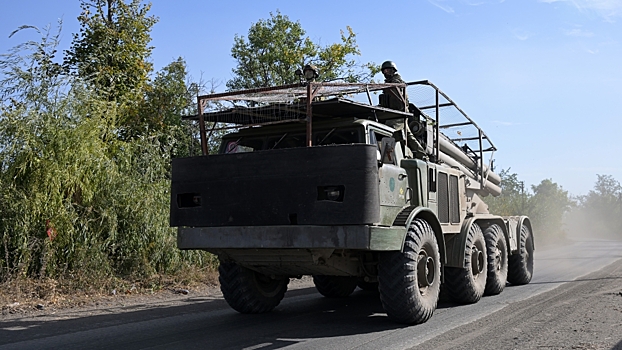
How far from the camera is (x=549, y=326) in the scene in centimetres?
738

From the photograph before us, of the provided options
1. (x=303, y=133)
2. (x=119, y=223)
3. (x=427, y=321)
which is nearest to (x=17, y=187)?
(x=119, y=223)

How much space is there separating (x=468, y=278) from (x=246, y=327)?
11.9 feet

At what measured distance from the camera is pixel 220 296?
1145 centimetres

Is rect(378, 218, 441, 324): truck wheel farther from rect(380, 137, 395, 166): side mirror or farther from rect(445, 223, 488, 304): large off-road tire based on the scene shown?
rect(445, 223, 488, 304): large off-road tire

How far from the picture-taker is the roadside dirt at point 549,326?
641cm

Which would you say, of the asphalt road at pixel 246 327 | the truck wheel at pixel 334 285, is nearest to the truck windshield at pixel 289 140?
the asphalt road at pixel 246 327

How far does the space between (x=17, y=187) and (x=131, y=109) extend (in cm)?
488

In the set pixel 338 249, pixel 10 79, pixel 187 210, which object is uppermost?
pixel 10 79

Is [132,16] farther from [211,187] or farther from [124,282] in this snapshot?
[211,187]

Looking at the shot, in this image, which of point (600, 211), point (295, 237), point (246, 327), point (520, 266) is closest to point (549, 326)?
point (295, 237)

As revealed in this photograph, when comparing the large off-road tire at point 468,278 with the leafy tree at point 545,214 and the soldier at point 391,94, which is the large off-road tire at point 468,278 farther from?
the leafy tree at point 545,214

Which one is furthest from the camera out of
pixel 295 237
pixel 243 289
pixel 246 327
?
pixel 243 289

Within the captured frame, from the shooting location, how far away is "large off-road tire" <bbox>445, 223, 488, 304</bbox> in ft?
31.3

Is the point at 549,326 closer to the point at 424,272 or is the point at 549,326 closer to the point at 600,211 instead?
the point at 424,272
